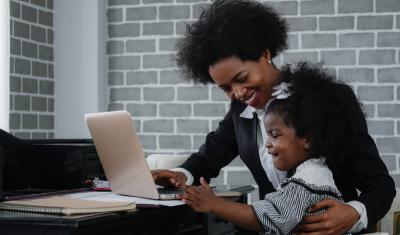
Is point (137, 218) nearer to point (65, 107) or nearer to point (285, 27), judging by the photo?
point (285, 27)

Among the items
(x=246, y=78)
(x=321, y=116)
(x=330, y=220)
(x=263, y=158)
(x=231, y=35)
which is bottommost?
(x=330, y=220)

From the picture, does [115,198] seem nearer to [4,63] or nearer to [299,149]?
[299,149]

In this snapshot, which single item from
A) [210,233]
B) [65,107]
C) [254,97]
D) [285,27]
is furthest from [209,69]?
[65,107]

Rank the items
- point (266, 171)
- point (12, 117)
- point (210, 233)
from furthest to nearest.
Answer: point (12, 117), point (266, 171), point (210, 233)

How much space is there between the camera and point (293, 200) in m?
1.66

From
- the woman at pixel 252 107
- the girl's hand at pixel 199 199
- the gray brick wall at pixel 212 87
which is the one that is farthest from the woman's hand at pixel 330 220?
the gray brick wall at pixel 212 87

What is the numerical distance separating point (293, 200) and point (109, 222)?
1.63 feet

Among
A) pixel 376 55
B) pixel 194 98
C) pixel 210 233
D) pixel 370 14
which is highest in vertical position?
pixel 370 14

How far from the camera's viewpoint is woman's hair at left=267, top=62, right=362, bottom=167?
1.76m

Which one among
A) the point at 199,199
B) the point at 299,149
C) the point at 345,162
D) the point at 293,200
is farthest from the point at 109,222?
the point at 345,162

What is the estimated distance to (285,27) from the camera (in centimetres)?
218

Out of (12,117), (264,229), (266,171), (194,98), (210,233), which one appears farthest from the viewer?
(194,98)

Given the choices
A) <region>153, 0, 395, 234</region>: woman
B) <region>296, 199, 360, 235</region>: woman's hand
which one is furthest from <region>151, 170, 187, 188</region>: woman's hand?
<region>296, 199, 360, 235</region>: woman's hand

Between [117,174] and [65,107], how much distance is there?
6.79 ft
